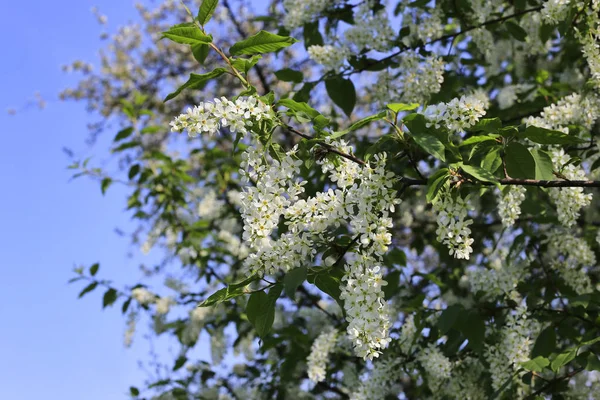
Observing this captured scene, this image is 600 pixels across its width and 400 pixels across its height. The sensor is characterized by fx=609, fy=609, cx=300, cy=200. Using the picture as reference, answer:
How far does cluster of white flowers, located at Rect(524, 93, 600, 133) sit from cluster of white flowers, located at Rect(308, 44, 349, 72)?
3.55 ft

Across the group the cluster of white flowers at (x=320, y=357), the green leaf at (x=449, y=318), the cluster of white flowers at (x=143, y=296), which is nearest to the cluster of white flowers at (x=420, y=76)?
the green leaf at (x=449, y=318)

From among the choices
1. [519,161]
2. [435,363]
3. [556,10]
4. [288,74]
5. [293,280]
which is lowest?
[435,363]

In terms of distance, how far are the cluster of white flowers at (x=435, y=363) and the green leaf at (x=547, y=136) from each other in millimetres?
1713

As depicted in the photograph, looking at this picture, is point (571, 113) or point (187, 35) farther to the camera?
point (571, 113)

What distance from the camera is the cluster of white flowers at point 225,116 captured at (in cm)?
184

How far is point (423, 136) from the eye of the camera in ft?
5.71

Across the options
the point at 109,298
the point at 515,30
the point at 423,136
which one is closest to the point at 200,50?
the point at 423,136

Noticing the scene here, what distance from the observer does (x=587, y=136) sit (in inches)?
135

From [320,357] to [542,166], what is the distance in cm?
215

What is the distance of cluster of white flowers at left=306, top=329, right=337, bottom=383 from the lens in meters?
3.62

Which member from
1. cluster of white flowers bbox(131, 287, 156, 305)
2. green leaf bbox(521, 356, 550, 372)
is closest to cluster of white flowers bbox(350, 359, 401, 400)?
green leaf bbox(521, 356, 550, 372)

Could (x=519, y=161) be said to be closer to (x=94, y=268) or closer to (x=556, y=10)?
Answer: (x=556, y=10)

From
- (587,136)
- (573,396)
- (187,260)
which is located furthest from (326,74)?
(187,260)

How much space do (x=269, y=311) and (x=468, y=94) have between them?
8.41 feet
